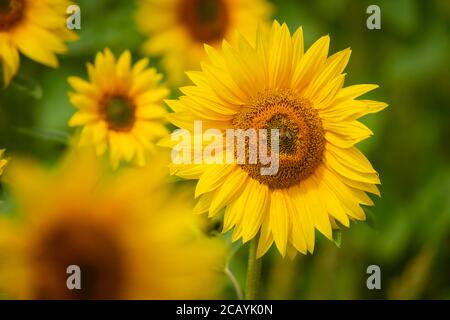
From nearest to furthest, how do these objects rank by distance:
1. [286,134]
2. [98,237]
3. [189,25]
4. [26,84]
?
[98,237] < [286,134] < [26,84] < [189,25]

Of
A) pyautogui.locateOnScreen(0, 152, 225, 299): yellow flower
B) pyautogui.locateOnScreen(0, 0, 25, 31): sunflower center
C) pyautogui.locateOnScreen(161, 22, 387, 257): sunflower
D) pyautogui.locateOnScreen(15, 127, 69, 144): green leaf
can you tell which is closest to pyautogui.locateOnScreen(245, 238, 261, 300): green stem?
pyautogui.locateOnScreen(161, 22, 387, 257): sunflower

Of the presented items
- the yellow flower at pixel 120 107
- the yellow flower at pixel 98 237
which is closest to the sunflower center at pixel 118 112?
the yellow flower at pixel 120 107

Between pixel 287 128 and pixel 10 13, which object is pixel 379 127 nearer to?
pixel 287 128

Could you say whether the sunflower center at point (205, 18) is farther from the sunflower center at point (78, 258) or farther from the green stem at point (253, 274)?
the sunflower center at point (78, 258)

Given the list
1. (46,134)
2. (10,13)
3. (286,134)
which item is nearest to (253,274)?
(286,134)

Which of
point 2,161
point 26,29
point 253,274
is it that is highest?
point 26,29

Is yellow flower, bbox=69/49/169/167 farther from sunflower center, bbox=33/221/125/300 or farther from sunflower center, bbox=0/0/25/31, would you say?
sunflower center, bbox=33/221/125/300
